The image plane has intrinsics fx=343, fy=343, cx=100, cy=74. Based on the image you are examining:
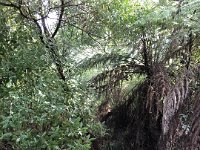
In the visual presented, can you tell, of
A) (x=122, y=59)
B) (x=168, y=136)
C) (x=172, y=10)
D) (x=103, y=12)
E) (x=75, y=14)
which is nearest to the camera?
(x=168, y=136)

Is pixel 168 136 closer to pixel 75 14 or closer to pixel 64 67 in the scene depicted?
pixel 64 67

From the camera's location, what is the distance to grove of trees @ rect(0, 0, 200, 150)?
2002mm

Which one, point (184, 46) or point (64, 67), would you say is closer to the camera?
point (64, 67)

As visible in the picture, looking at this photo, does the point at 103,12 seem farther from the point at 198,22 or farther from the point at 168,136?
the point at 168,136

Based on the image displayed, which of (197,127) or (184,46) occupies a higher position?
(184,46)

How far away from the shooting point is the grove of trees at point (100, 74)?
2.00 metres

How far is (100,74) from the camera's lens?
11.0 feet

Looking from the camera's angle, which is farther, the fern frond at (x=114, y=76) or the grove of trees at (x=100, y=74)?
the fern frond at (x=114, y=76)

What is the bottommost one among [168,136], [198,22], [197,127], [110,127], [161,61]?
[110,127]

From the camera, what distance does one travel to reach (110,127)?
341cm

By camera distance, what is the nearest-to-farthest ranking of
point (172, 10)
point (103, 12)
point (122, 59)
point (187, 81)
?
point (187, 81), point (172, 10), point (103, 12), point (122, 59)

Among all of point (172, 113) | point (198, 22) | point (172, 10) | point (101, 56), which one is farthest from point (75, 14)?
point (172, 113)

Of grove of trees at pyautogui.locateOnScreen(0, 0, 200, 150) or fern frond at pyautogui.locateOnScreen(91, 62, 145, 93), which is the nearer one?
grove of trees at pyautogui.locateOnScreen(0, 0, 200, 150)

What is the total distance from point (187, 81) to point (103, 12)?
35.9 inches
